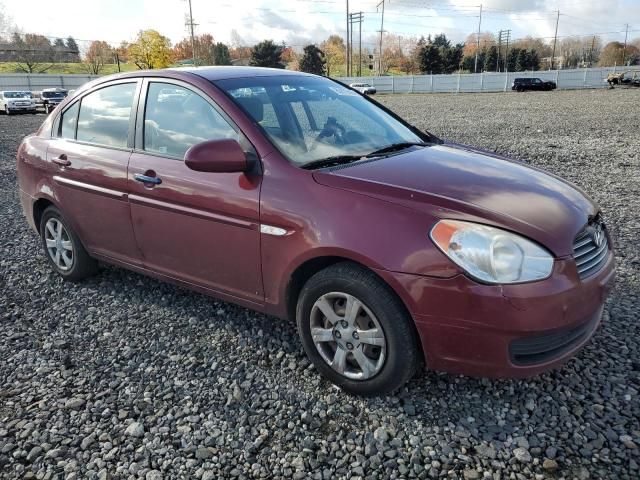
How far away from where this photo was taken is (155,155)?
3.46 meters

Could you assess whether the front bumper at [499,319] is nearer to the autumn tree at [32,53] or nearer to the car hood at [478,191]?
the car hood at [478,191]

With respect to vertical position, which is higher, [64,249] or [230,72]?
[230,72]

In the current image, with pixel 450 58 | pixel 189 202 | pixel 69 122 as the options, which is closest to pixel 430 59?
pixel 450 58

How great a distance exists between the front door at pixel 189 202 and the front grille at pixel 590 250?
1687 millimetres

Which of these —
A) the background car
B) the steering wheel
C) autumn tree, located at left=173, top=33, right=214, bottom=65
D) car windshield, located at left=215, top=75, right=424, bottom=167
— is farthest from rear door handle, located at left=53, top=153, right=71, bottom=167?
autumn tree, located at left=173, top=33, right=214, bottom=65

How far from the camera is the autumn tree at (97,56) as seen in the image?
239 ft

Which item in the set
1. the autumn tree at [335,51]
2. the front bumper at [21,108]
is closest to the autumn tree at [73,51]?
the autumn tree at [335,51]

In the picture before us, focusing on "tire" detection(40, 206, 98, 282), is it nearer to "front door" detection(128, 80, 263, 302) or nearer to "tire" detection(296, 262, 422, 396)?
"front door" detection(128, 80, 263, 302)

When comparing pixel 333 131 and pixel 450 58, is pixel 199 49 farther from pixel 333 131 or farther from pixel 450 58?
pixel 333 131

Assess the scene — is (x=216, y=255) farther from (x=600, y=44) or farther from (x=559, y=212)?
(x=600, y=44)

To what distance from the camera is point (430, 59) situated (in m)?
71.2

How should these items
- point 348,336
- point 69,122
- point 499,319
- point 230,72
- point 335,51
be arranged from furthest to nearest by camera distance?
point 335,51 → point 69,122 → point 230,72 → point 348,336 → point 499,319

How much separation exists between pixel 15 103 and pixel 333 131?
3143cm

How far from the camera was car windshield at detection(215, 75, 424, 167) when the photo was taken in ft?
10.3
